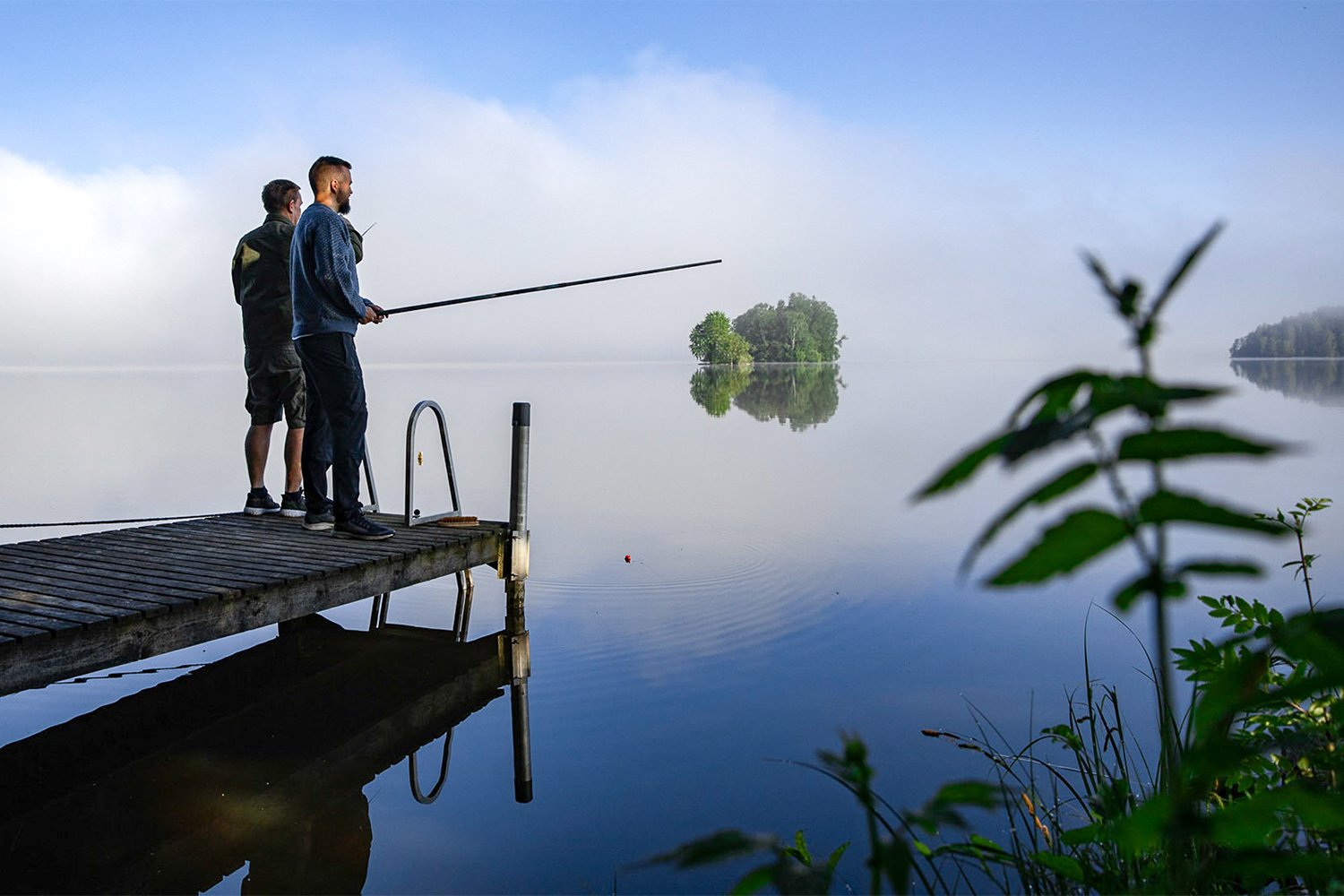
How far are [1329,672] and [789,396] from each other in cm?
4369

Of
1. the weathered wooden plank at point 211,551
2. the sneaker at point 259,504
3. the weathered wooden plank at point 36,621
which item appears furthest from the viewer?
the sneaker at point 259,504

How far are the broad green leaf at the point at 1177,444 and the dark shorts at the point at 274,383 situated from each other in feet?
20.7

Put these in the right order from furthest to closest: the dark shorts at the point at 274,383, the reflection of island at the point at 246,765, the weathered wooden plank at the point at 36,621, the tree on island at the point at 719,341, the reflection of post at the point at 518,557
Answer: the tree on island at the point at 719,341 < the reflection of post at the point at 518,557 < the dark shorts at the point at 274,383 < the weathered wooden plank at the point at 36,621 < the reflection of island at the point at 246,765

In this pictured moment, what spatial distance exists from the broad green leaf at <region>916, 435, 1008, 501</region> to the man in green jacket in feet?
20.3

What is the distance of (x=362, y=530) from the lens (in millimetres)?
6129

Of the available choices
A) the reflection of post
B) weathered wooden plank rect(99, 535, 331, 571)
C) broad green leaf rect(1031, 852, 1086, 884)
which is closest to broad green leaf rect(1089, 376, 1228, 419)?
broad green leaf rect(1031, 852, 1086, 884)

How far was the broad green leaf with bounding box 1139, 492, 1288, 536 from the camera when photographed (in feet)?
1.90

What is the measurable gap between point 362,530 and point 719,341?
388ft

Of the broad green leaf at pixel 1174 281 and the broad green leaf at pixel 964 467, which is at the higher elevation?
the broad green leaf at pixel 1174 281

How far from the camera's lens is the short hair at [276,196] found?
20.9 ft

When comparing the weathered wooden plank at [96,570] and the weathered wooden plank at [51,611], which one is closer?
the weathered wooden plank at [51,611]

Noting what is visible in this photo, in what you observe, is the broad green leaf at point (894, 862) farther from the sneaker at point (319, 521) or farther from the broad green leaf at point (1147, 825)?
the sneaker at point (319, 521)

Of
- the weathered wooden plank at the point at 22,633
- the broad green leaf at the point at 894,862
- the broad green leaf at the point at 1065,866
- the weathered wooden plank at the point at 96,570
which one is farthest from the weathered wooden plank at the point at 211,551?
the broad green leaf at the point at 894,862

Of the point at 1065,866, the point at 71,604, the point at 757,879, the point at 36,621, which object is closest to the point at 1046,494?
the point at 757,879
